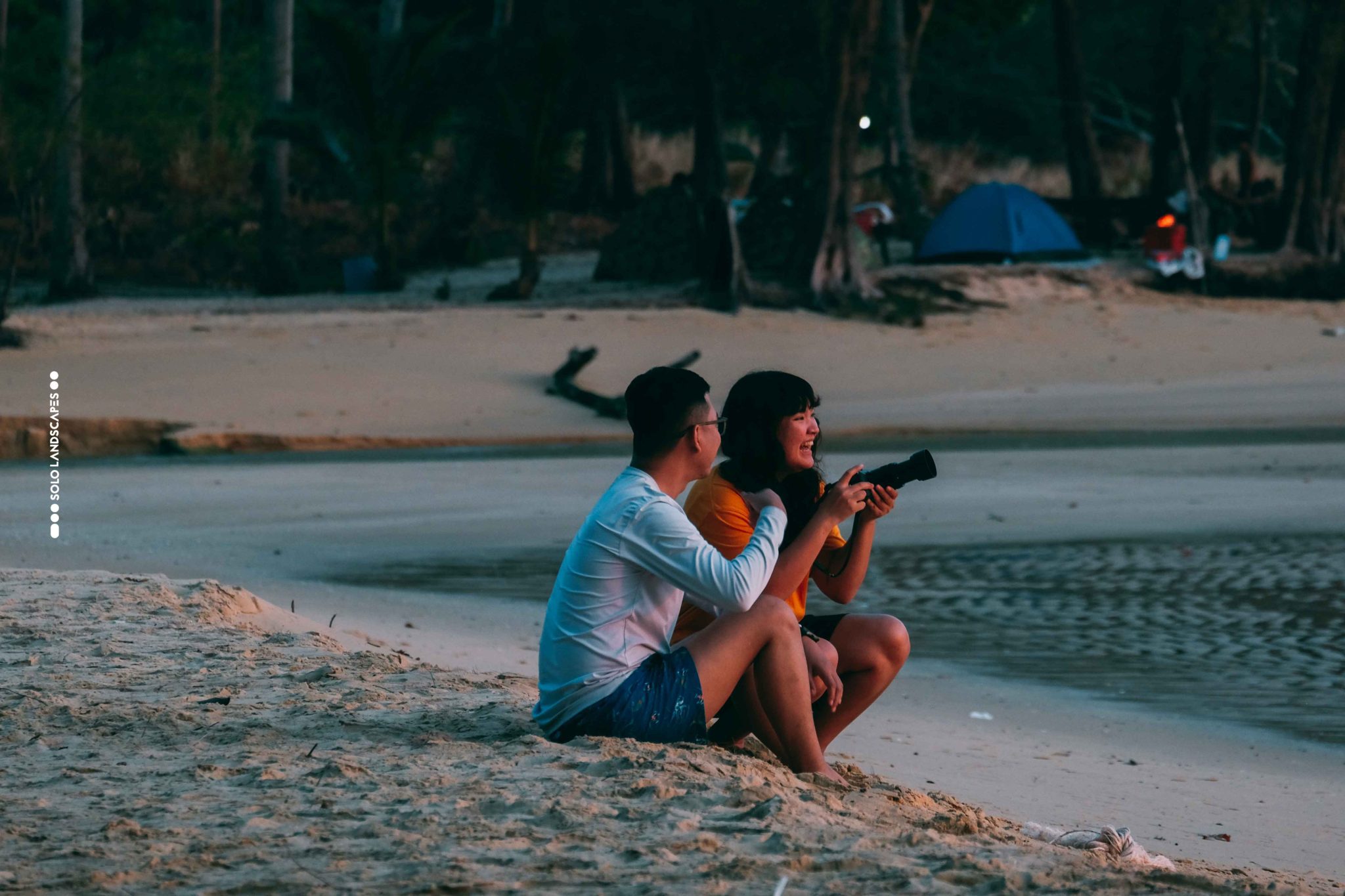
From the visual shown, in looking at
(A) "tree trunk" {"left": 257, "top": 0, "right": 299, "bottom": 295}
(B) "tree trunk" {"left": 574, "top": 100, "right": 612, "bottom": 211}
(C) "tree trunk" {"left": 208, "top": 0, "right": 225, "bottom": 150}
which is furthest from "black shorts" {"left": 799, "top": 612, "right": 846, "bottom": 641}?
(C) "tree trunk" {"left": 208, "top": 0, "right": 225, "bottom": 150}

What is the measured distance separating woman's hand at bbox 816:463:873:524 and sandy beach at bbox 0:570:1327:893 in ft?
2.12

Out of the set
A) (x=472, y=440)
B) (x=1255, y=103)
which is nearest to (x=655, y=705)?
(x=472, y=440)

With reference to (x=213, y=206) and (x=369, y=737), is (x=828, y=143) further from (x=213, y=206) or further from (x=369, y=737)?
(x=369, y=737)

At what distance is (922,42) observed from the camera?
3494 cm

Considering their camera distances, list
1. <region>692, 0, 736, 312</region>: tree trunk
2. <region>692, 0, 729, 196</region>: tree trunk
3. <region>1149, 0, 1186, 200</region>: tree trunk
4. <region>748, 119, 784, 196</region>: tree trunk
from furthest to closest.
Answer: <region>748, 119, 784, 196</region>: tree trunk < <region>1149, 0, 1186, 200</region>: tree trunk < <region>692, 0, 729, 196</region>: tree trunk < <region>692, 0, 736, 312</region>: tree trunk

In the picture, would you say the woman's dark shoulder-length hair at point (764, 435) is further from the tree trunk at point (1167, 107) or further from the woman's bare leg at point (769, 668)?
the tree trunk at point (1167, 107)

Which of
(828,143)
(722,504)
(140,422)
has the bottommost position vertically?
(140,422)

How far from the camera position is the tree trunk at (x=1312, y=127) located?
25.7 metres

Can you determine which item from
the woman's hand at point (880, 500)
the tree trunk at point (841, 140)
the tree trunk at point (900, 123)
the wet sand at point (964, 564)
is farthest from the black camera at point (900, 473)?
the tree trunk at point (900, 123)

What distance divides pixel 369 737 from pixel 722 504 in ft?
3.73

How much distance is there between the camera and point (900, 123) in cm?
2562

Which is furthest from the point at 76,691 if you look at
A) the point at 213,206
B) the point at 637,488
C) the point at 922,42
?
the point at 922,42

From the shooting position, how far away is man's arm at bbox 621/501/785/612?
13.9 feet

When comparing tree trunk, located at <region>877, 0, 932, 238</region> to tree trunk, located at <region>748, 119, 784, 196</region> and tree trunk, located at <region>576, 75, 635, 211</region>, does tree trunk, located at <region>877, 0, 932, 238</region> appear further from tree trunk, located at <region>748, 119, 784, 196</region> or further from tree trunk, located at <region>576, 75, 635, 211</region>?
tree trunk, located at <region>576, 75, 635, 211</region>
